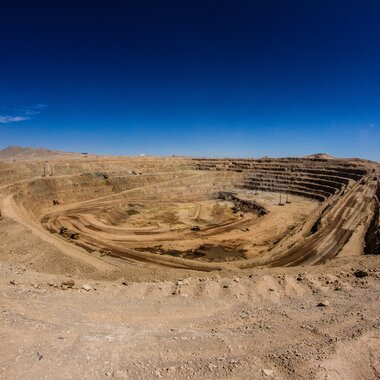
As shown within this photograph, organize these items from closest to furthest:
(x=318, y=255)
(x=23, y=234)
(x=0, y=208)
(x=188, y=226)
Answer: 1. (x=23, y=234)
2. (x=318, y=255)
3. (x=0, y=208)
4. (x=188, y=226)

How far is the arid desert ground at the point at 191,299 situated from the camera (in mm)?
8742

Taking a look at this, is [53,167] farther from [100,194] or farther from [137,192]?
[137,192]

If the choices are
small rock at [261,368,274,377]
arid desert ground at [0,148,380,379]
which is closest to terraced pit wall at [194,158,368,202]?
arid desert ground at [0,148,380,379]

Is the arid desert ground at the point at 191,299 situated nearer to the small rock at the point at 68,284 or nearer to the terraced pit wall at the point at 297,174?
the small rock at the point at 68,284

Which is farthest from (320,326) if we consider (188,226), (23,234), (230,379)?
(188,226)

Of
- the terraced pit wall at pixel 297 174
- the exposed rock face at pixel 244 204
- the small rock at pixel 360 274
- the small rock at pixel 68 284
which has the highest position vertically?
the terraced pit wall at pixel 297 174

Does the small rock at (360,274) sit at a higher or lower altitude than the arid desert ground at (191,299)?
higher

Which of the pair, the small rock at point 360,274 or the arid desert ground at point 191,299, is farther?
the small rock at point 360,274

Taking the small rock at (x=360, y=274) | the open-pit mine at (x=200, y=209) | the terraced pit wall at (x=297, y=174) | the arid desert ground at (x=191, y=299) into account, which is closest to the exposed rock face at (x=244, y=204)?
the open-pit mine at (x=200, y=209)

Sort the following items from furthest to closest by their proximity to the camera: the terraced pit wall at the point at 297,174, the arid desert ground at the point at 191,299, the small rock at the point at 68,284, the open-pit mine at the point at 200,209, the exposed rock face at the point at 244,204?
the terraced pit wall at the point at 297,174 < the exposed rock face at the point at 244,204 < the open-pit mine at the point at 200,209 < the small rock at the point at 68,284 < the arid desert ground at the point at 191,299

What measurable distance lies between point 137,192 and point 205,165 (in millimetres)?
34078

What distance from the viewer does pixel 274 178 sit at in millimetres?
74250

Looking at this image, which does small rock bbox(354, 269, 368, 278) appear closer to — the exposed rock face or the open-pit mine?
the open-pit mine

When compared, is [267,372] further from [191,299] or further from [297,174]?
[297,174]
